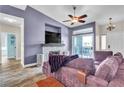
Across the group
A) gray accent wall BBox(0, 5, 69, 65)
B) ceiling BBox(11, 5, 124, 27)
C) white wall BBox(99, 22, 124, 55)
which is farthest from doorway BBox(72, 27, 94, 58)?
gray accent wall BBox(0, 5, 69, 65)

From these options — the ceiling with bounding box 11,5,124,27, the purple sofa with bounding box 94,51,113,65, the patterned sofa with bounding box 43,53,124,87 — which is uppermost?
the ceiling with bounding box 11,5,124,27

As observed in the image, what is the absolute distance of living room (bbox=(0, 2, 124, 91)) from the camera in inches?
101

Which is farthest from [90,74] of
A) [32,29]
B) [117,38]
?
[32,29]

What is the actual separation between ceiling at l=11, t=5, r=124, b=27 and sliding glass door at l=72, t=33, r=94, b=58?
71 cm

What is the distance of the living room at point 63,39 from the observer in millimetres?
2559

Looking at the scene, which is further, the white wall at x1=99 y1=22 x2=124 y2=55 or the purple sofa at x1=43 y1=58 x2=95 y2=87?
the white wall at x1=99 y1=22 x2=124 y2=55

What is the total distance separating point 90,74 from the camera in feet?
6.43

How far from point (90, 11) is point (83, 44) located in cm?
120

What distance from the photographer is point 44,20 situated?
4.16 m

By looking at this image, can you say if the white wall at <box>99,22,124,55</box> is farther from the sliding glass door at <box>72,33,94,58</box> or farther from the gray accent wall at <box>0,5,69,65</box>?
the gray accent wall at <box>0,5,69,65</box>

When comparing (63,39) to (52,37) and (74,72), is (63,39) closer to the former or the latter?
(52,37)
